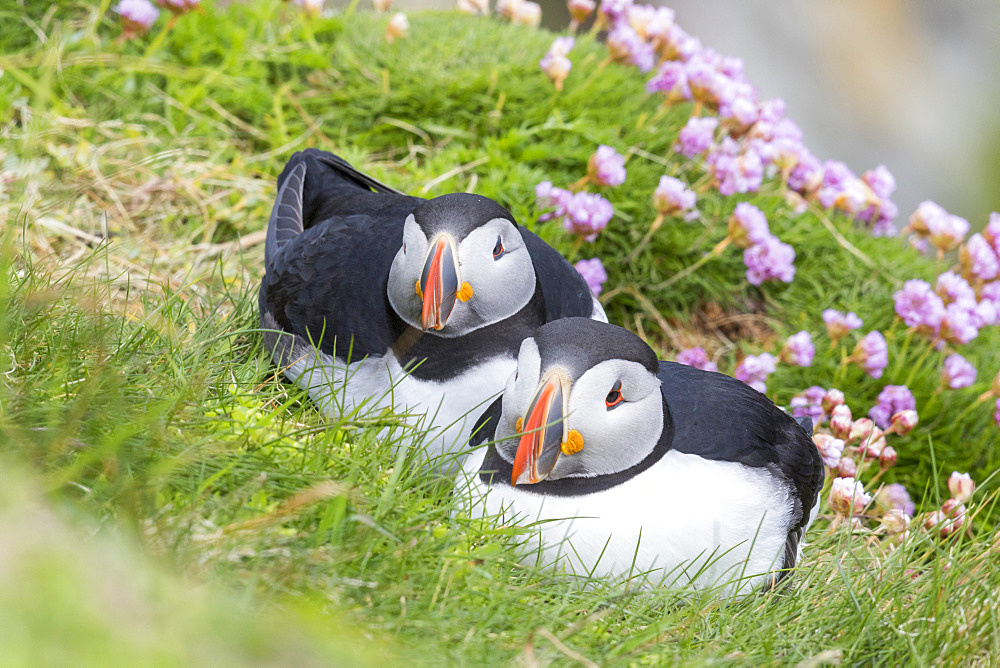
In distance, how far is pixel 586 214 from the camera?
14.7 ft

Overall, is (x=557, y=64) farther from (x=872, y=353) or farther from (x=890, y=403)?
(x=890, y=403)

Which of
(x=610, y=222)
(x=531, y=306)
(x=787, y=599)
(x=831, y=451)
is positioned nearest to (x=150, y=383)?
(x=531, y=306)

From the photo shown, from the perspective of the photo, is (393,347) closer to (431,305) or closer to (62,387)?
(431,305)

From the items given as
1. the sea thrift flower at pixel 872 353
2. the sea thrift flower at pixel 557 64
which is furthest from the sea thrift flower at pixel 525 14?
the sea thrift flower at pixel 872 353

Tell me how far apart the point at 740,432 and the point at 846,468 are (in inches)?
38.9

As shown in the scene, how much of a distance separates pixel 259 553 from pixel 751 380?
2.88 meters

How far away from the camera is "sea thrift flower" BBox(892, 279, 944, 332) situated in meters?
4.27

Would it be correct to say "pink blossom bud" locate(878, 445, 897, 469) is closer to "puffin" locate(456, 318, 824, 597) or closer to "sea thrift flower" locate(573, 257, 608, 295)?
"puffin" locate(456, 318, 824, 597)

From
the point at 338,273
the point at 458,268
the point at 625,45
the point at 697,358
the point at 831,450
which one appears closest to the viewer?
the point at 458,268

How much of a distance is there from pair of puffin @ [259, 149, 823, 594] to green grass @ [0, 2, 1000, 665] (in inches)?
5.8

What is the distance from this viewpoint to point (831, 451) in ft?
11.8

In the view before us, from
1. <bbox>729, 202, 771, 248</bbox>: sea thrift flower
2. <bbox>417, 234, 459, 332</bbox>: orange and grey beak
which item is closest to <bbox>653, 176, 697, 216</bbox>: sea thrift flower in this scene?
<bbox>729, 202, 771, 248</bbox>: sea thrift flower

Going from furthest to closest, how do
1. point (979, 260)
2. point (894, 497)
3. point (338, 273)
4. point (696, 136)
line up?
point (696, 136), point (979, 260), point (894, 497), point (338, 273)

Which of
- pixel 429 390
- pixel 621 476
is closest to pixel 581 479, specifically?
pixel 621 476
